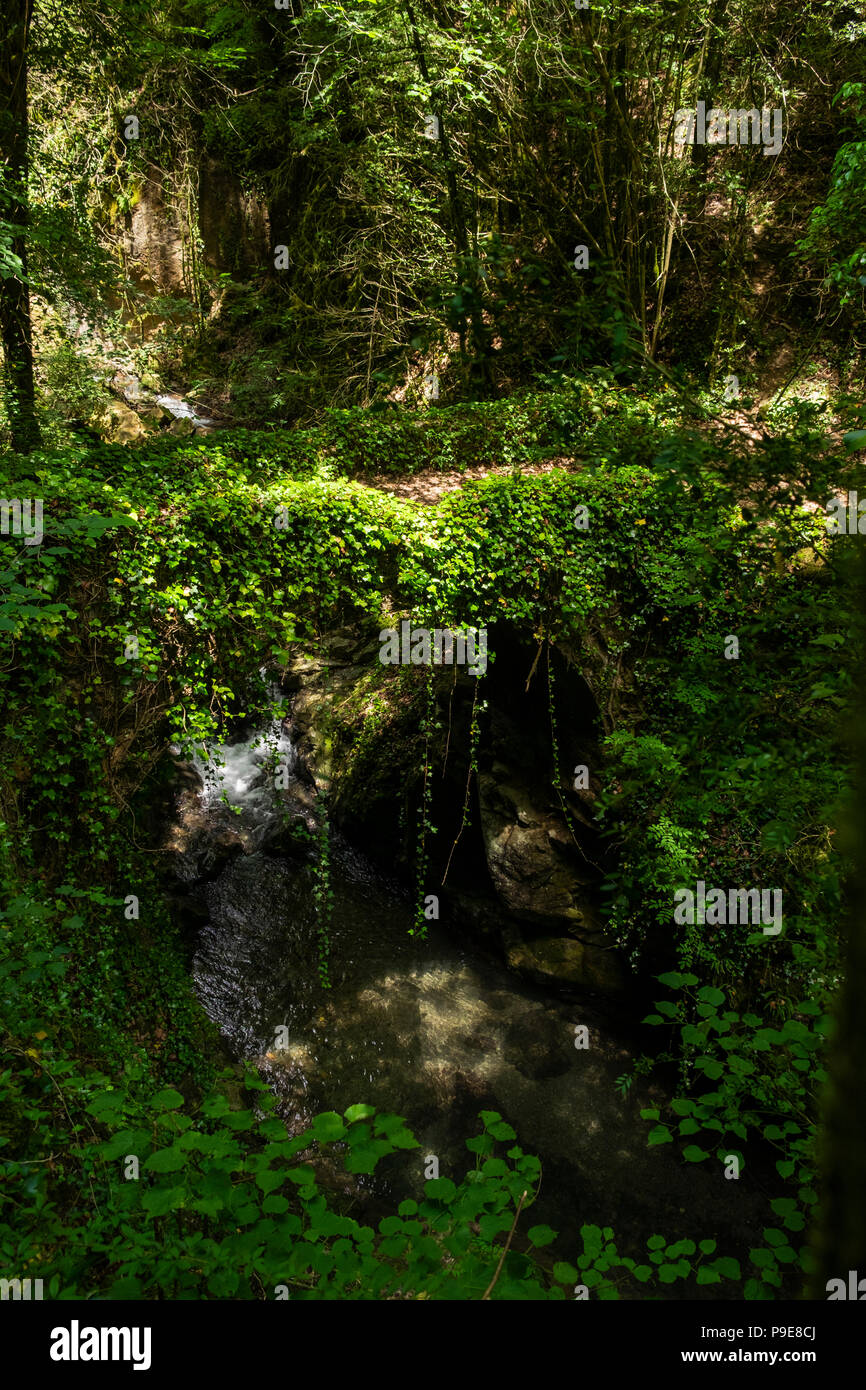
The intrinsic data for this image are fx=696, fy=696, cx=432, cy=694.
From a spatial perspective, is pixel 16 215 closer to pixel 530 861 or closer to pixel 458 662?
pixel 458 662

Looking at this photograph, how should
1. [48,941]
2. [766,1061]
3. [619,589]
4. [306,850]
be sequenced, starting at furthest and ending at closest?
[306,850], [619,589], [766,1061], [48,941]

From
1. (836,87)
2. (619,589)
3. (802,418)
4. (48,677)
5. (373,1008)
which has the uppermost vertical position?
(836,87)

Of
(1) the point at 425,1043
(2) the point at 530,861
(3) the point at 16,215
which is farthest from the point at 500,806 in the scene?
(3) the point at 16,215

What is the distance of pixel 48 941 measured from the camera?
3.70m

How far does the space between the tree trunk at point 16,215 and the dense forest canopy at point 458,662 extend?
0.04m

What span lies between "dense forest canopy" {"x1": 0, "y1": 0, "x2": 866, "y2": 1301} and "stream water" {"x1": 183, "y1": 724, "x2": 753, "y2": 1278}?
0.19 ft

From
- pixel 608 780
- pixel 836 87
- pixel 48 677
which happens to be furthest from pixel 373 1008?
pixel 836 87

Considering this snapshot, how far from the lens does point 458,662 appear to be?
6312mm

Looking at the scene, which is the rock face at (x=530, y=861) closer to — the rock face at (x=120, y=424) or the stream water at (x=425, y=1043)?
the stream water at (x=425, y=1043)

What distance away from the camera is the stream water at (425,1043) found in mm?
5270

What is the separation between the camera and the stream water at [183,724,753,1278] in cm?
527

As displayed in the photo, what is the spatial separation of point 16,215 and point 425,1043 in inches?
313

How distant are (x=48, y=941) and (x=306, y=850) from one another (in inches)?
169

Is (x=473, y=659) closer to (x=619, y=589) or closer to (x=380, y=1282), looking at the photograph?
(x=619, y=589)
